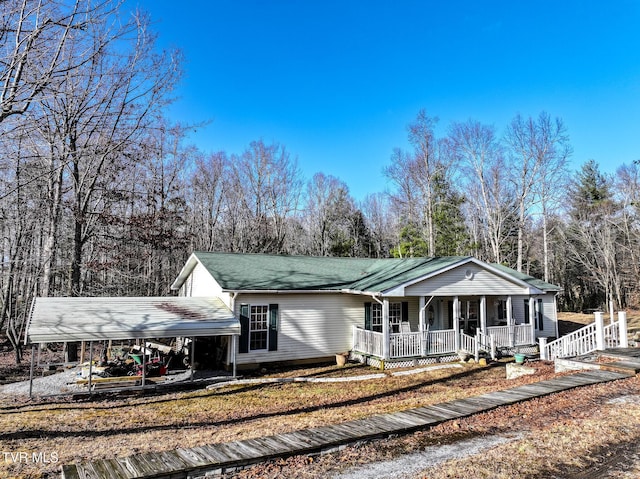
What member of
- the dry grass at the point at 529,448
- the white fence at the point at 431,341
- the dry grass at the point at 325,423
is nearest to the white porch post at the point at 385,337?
the white fence at the point at 431,341

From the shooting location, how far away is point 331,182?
4197 cm

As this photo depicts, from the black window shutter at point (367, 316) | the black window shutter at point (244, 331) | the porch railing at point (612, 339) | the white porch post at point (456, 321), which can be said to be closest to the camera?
the porch railing at point (612, 339)

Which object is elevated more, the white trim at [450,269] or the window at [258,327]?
the white trim at [450,269]

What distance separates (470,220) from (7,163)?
37873 mm

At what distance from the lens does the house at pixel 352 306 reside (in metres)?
14.5

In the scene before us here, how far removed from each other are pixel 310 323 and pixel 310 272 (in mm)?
2619

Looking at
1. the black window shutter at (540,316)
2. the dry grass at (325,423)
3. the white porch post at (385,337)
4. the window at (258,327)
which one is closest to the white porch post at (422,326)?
the white porch post at (385,337)

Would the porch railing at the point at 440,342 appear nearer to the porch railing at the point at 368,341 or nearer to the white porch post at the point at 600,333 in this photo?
the porch railing at the point at 368,341

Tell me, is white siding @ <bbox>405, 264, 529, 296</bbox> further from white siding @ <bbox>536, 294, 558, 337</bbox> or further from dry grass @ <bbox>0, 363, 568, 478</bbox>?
white siding @ <bbox>536, 294, 558, 337</bbox>

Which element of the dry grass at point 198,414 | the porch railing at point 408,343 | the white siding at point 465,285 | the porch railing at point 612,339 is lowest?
the dry grass at point 198,414

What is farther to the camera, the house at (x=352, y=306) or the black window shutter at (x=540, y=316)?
the black window shutter at (x=540, y=316)

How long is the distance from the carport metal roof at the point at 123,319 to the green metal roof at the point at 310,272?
1387mm

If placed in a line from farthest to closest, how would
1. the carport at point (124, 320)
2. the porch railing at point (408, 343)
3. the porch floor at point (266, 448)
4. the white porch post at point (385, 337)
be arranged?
the porch railing at point (408, 343), the white porch post at point (385, 337), the carport at point (124, 320), the porch floor at point (266, 448)

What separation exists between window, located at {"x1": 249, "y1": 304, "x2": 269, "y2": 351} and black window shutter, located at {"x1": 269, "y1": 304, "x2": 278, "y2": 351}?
0.13 meters
